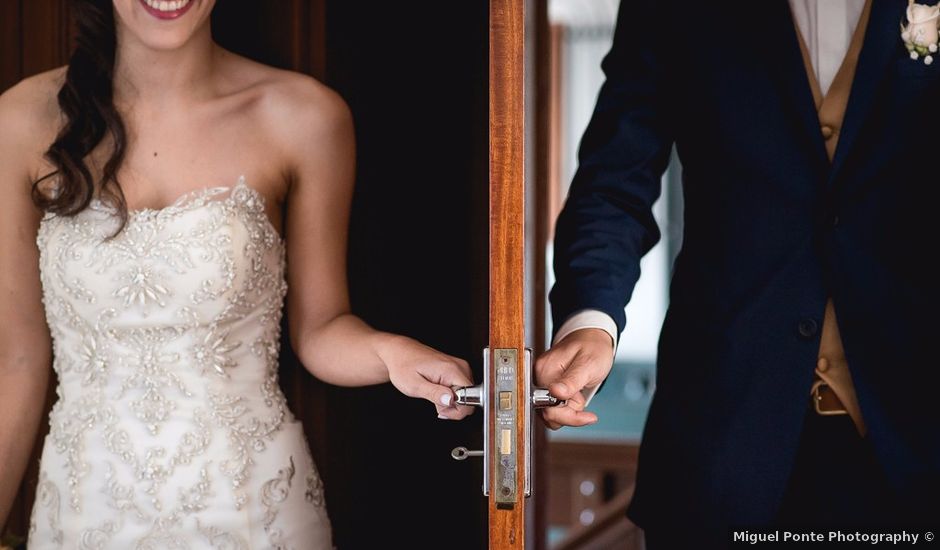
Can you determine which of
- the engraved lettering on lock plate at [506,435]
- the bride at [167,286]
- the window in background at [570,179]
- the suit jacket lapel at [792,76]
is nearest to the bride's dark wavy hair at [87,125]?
the bride at [167,286]

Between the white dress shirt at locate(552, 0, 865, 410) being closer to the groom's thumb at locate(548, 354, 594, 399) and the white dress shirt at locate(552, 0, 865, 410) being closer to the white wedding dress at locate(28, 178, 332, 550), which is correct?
the groom's thumb at locate(548, 354, 594, 399)

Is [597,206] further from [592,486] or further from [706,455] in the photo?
[592,486]

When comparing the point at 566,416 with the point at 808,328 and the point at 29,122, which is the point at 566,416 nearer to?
the point at 808,328

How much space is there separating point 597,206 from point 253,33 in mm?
836

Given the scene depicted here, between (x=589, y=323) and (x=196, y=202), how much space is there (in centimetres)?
73

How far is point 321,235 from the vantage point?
6.13ft

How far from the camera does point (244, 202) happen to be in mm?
1827

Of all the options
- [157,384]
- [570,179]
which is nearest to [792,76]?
[157,384]

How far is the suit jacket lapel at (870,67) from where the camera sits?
4.83ft

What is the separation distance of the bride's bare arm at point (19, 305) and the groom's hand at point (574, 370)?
97 cm

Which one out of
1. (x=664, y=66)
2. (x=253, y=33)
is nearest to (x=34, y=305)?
(x=253, y=33)

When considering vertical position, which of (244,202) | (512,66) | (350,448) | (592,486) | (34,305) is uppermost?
(512,66)

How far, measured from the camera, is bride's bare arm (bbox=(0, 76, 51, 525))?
1818 mm

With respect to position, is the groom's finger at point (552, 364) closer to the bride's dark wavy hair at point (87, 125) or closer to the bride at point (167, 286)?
the bride at point (167, 286)
